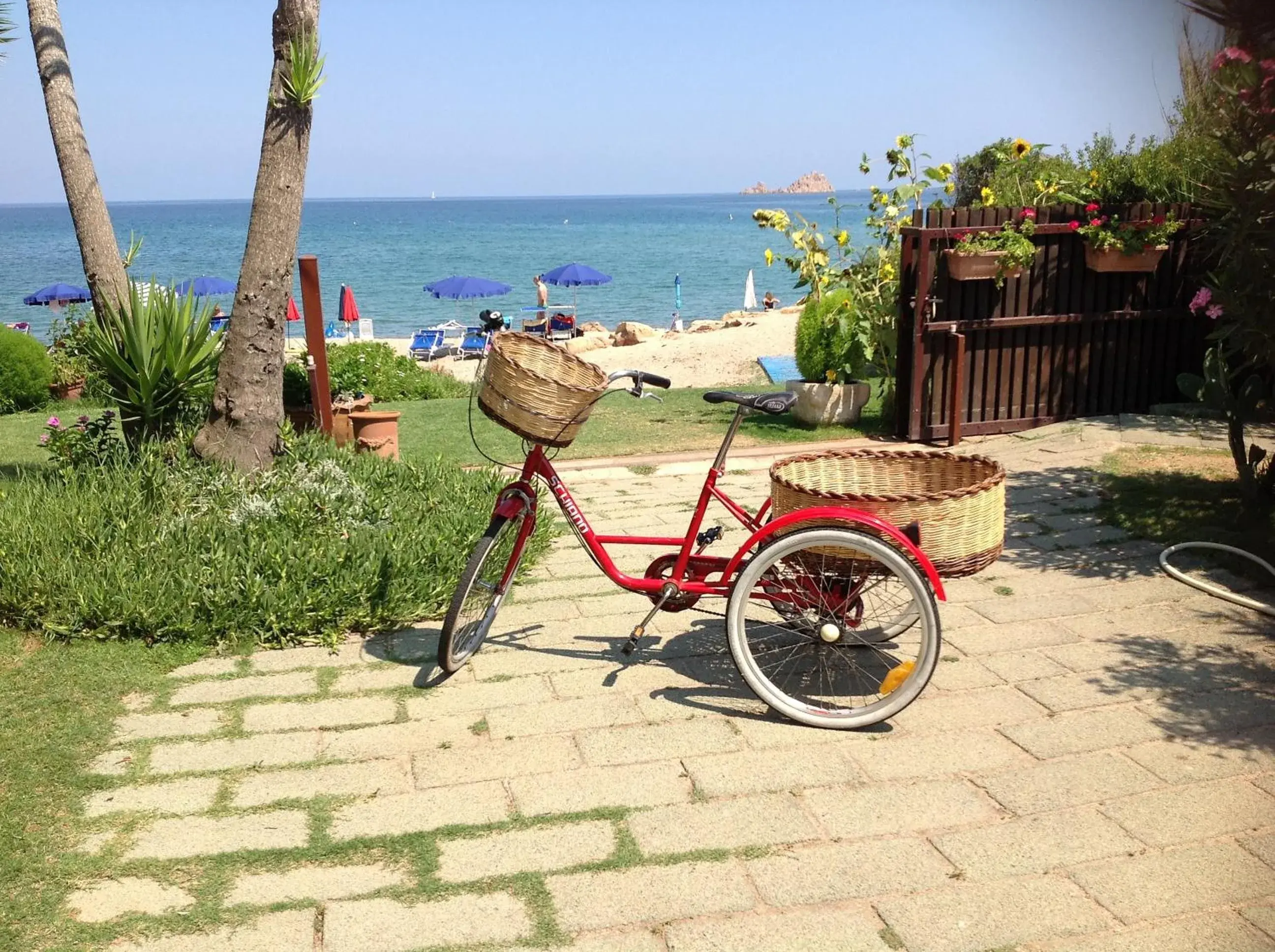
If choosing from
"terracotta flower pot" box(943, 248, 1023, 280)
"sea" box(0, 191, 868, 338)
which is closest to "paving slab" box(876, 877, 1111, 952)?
"sea" box(0, 191, 868, 338)

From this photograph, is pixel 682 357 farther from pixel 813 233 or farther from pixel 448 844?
pixel 448 844

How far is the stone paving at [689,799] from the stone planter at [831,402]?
15.5 ft

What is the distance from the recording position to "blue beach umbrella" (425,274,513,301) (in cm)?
2983

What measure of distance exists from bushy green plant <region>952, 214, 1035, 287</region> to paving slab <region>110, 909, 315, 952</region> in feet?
22.7

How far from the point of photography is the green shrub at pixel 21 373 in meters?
14.0

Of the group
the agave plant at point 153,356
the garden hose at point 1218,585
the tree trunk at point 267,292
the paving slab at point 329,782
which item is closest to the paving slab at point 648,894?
the paving slab at point 329,782

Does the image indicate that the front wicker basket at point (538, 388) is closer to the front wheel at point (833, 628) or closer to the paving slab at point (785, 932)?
the front wheel at point (833, 628)

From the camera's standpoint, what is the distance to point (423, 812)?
3434 millimetres

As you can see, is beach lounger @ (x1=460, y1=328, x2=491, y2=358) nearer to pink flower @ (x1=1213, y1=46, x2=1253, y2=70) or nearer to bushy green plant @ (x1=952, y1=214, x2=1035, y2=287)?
bushy green plant @ (x1=952, y1=214, x2=1035, y2=287)

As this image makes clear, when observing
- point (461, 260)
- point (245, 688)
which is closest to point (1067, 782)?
point (245, 688)

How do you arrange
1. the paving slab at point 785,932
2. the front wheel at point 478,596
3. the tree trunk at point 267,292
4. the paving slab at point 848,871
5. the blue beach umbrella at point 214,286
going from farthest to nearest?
the blue beach umbrella at point 214,286
the tree trunk at point 267,292
the front wheel at point 478,596
the paving slab at point 848,871
the paving slab at point 785,932

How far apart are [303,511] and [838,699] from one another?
2825 millimetres

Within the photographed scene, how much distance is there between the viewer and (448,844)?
3250 mm

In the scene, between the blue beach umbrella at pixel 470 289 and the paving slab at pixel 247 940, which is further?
the blue beach umbrella at pixel 470 289
